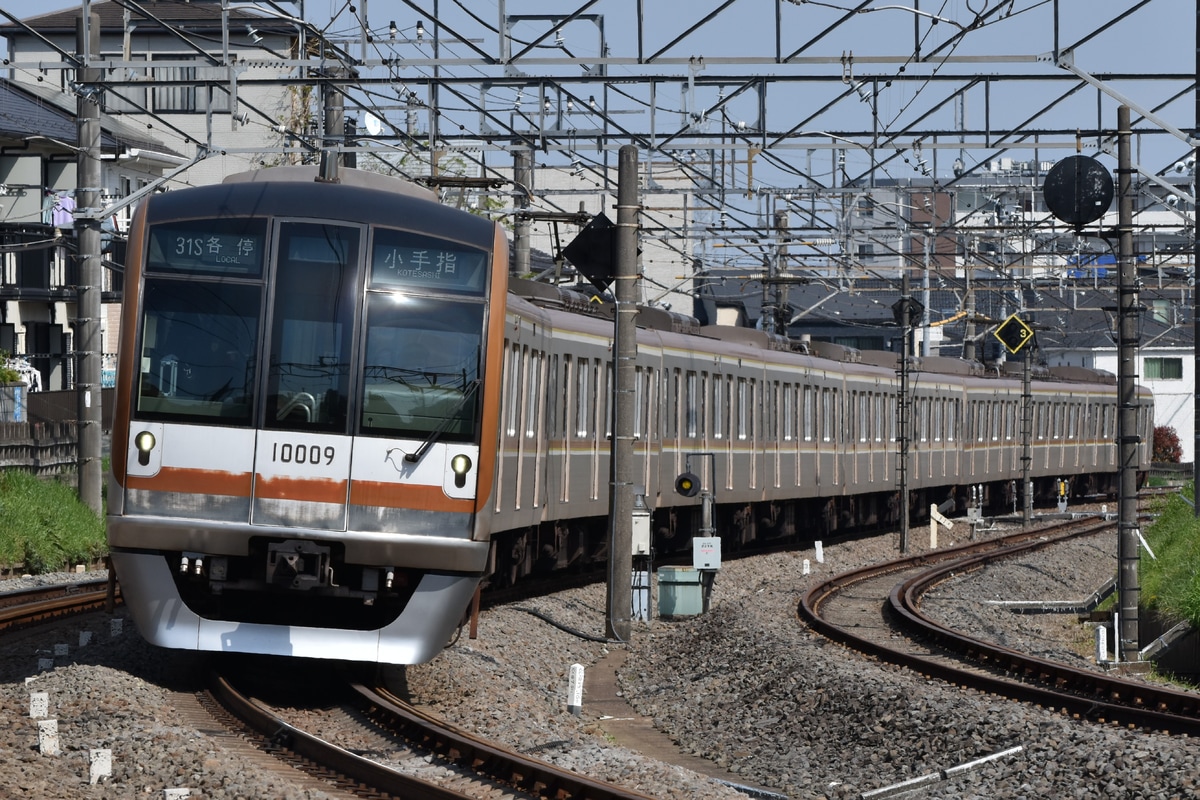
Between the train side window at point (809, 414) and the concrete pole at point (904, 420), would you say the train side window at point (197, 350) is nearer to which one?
the train side window at point (809, 414)

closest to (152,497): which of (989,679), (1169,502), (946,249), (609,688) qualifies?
(609,688)

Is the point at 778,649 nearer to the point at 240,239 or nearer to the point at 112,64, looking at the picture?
the point at 240,239

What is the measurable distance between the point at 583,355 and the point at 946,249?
61.9m

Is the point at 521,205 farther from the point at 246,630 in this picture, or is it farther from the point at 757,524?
the point at 246,630

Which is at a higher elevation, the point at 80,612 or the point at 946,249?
the point at 946,249

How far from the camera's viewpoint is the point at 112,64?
54.1 feet

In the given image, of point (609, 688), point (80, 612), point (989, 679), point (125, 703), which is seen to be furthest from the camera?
point (80, 612)

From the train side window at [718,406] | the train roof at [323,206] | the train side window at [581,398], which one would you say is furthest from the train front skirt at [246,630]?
the train side window at [718,406]

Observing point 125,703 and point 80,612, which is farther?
point 80,612

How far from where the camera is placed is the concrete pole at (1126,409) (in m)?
14.7

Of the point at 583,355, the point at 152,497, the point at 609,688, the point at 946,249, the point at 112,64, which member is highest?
the point at 946,249

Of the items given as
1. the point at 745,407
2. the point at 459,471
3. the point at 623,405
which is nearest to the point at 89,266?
the point at 623,405

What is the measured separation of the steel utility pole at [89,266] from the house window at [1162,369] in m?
53.6

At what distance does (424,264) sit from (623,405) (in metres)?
5.20
